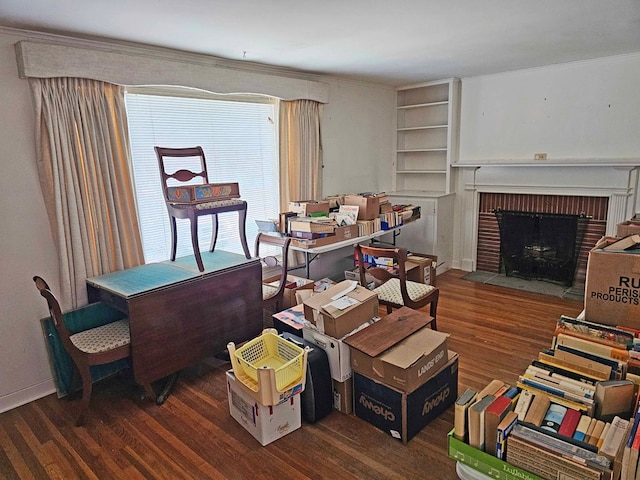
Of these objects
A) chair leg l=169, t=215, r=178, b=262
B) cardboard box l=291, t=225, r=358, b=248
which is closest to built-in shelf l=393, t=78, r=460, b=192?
cardboard box l=291, t=225, r=358, b=248

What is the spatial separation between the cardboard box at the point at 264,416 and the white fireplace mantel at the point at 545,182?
11.8 ft

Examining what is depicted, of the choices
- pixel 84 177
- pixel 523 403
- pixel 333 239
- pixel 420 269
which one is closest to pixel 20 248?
pixel 84 177

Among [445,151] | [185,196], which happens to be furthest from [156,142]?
[445,151]

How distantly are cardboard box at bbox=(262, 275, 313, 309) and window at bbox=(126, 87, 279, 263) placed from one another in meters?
0.46

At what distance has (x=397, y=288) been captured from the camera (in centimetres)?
344

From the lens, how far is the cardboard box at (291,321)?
281 centimetres

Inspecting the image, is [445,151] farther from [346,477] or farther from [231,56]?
[346,477]

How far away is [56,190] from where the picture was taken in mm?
2658

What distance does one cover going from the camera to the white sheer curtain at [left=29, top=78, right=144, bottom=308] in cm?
263

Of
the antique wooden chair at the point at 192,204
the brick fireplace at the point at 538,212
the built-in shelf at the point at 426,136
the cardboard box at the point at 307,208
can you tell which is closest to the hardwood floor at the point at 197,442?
the antique wooden chair at the point at 192,204

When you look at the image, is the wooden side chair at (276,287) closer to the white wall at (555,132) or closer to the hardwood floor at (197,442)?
the hardwood floor at (197,442)

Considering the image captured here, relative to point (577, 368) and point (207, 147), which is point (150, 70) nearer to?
point (207, 147)

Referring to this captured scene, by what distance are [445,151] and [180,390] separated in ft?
13.3

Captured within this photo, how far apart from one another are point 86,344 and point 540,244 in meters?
4.49
